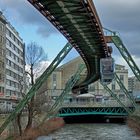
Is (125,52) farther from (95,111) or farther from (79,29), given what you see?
(95,111)

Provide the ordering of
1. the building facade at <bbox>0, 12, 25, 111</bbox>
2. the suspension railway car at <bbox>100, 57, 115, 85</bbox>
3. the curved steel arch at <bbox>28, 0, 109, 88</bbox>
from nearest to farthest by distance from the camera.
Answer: the curved steel arch at <bbox>28, 0, 109, 88</bbox>, the suspension railway car at <bbox>100, 57, 115, 85</bbox>, the building facade at <bbox>0, 12, 25, 111</bbox>

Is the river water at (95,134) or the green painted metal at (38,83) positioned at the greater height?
the green painted metal at (38,83)

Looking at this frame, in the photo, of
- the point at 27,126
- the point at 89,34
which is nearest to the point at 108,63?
the point at 27,126

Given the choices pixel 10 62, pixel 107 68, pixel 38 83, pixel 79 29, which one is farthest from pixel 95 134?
pixel 10 62

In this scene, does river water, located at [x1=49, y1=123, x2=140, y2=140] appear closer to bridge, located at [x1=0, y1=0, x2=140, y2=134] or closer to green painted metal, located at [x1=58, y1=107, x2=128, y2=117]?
bridge, located at [x1=0, y1=0, x2=140, y2=134]

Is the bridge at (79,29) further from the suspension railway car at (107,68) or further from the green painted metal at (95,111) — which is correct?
the green painted metal at (95,111)

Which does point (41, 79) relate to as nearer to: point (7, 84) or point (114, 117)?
point (114, 117)

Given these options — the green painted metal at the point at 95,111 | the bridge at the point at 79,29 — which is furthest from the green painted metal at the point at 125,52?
the green painted metal at the point at 95,111

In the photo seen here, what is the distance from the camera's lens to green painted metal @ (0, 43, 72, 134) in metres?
54.7

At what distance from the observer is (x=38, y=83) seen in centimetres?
6091

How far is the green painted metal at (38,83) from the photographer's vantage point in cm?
5465

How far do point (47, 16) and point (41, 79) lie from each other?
20859 millimetres

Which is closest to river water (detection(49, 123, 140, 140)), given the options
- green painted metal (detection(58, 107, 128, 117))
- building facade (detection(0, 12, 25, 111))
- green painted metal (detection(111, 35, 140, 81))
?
green painted metal (detection(111, 35, 140, 81))

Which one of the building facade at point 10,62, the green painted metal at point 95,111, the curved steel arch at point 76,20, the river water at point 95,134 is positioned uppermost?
the building facade at point 10,62
